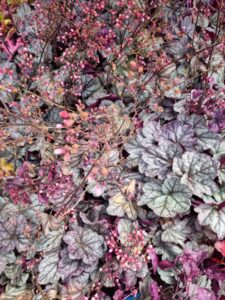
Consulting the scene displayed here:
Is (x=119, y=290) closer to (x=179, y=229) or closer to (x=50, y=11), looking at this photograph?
(x=179, y=229)

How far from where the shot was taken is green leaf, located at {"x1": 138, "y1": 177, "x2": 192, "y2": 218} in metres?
2.13

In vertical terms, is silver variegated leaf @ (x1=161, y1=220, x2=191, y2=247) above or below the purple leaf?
above

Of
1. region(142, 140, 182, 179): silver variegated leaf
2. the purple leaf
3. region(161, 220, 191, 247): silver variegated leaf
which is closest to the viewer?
the purple leaf

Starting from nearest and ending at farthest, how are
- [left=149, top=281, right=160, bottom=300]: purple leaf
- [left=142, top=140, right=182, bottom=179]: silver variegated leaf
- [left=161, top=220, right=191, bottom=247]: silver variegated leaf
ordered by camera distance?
[left=149, top=281, right=160, bottom=300]: purple leaf < [left=161, top=220, right=191, bottom=247]: silver variegated leaf < [left=142, top=140, right=182, bottom=179]: silver variegated leaf

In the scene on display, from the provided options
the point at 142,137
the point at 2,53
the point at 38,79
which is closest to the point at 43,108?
the point at 38,79

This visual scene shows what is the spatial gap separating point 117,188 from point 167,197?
0.28 metres

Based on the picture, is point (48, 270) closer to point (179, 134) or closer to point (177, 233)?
point (177, 233)

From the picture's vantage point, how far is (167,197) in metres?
2.19

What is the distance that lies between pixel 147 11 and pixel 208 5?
405 millimetres

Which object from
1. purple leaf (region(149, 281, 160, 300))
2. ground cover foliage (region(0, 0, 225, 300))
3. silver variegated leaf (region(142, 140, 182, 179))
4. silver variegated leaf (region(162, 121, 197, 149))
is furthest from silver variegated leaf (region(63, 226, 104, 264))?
silver variegated leaf (region(162, 121, 197, 149))

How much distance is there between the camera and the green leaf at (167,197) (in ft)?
6.99

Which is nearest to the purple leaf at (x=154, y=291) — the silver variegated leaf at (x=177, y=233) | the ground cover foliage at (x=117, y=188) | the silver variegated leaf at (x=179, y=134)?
the ground cover foliage at (x=117, y=188)

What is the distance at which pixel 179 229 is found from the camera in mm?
2219

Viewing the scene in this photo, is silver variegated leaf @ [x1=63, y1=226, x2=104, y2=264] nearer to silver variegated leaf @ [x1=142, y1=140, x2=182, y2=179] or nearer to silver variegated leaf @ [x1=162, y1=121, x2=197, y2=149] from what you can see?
silver variegated leaf @ [x1=142, y1=140, x2=182, y2=179]
